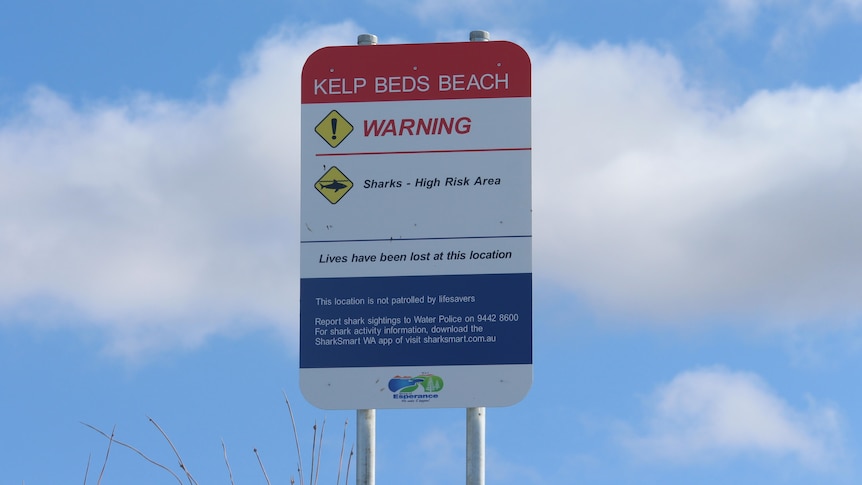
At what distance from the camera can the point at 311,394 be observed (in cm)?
552

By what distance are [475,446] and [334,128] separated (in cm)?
163

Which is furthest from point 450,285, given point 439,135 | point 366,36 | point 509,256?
point 366,36

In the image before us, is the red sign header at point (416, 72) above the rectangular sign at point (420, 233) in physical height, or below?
above

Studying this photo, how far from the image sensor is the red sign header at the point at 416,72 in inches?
223

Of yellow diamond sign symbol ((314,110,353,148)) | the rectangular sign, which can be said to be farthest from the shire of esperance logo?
yellow diamond sign symbol ((314,110,353,148))

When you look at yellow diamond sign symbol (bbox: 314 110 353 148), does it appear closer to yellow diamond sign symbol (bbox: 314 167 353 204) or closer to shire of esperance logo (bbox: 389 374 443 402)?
yellow diamond sign symbol (bbox: 314 167 353 204)

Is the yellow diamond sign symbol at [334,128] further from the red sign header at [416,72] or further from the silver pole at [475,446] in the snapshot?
the silver pole at [475,446]

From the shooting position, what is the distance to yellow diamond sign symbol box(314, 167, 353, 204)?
5.62m

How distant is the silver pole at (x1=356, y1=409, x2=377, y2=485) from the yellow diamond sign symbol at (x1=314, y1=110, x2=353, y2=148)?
128 centimetres

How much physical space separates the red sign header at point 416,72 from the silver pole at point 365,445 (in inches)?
59.0

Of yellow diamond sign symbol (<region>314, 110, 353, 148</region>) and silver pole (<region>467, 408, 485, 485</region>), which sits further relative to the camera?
Answer: yellow diamond sign symbol (<region>314, 110, 353, 148</region>)

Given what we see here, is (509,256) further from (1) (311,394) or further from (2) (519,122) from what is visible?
(1) (311,394)

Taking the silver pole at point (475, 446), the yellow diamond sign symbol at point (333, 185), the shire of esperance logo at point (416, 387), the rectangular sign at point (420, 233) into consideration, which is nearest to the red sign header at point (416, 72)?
the rectangular sign at point (420, 233)

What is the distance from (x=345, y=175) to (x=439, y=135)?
0.48 metres
